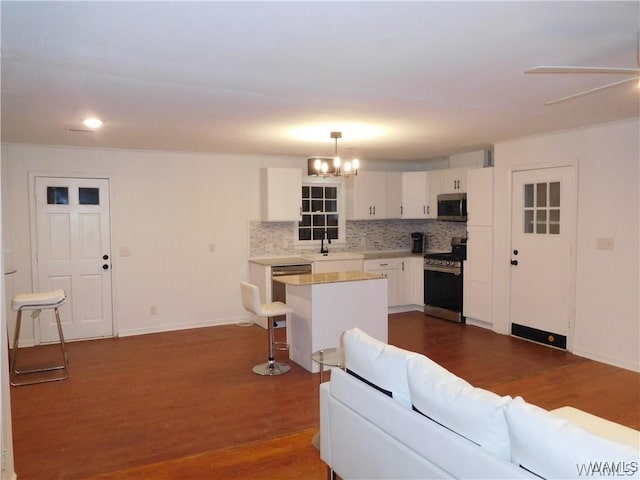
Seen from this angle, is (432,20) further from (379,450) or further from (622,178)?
(622,178)

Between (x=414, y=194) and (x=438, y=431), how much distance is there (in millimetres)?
5783

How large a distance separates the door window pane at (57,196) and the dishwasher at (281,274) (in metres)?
2.61

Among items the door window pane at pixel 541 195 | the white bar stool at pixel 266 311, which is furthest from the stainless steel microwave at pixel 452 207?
the white bar stool at pixel 266 311

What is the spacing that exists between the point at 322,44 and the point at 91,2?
1042 millimetres

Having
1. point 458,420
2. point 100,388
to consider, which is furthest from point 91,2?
point 100,388

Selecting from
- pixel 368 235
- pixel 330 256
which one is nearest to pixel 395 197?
pixel 368 235

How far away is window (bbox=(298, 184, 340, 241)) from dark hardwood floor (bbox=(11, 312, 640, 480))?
1955 mm

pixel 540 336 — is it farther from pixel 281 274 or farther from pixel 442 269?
pixel 281 274

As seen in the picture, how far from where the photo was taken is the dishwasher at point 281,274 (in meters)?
6.30

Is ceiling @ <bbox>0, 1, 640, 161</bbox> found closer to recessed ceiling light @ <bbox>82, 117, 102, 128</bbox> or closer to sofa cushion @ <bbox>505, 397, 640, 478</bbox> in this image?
recessed ceiling light @ <bbox>82, 117, 102, 128</bbox>

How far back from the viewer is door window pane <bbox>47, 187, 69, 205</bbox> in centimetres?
561

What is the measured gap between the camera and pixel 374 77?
2.95m

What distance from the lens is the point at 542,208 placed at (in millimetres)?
5340

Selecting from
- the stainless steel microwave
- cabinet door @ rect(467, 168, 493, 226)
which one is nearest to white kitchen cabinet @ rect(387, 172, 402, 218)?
the stainless steel microwave
